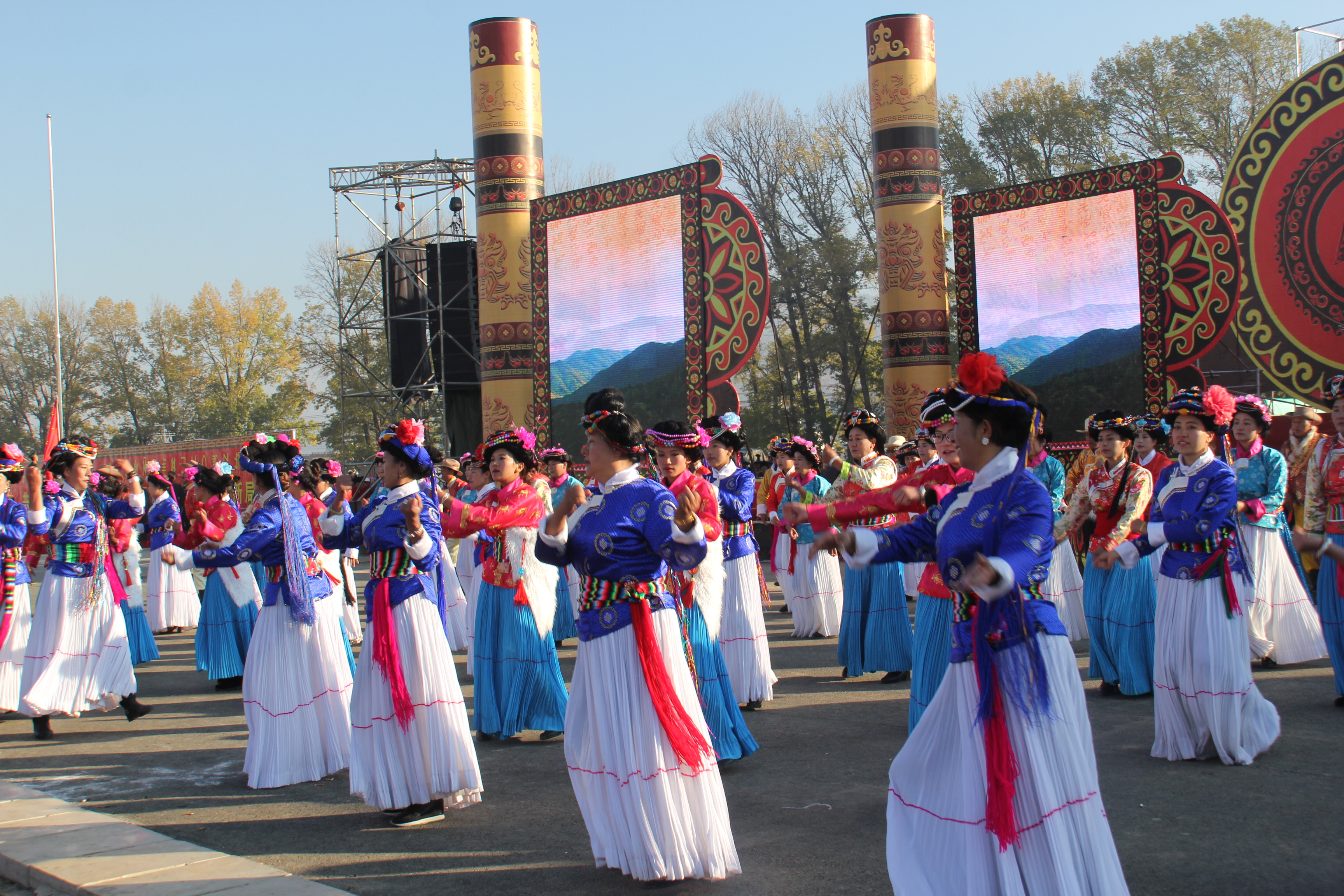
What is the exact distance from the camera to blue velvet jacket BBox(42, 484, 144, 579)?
716 cm

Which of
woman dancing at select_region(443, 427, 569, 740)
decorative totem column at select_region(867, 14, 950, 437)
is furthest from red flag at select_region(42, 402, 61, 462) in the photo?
decorative totem column at select_region(867, 14, 950, 437)

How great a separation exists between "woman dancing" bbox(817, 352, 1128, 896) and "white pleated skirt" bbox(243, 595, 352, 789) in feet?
11.7

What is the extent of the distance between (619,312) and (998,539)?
13.5m

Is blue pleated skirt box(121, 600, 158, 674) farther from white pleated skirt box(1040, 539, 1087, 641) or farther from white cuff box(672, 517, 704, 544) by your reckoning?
white pleated skirt box(1040, 539, 1087, 641)

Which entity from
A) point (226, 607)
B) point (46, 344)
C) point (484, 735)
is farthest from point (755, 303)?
point (46, 344)

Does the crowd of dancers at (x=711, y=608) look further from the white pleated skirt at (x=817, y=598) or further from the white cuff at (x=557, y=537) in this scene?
the white pleated skirt at (x=817, y=598)

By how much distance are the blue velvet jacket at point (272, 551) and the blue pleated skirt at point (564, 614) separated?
444cm

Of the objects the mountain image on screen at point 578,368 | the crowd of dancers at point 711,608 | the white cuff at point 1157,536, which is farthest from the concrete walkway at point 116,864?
the mountain image on screen at point 578,368

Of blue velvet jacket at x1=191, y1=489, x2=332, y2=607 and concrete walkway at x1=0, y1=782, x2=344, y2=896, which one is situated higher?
blue velvet jacket at x1=191, y1=489, x2=332, y2=607

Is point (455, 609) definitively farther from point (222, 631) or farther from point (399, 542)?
point (399, 542)

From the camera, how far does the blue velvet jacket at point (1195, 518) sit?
5398 millimetres

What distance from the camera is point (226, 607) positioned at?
909cm

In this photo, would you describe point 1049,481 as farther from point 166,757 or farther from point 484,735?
point 166,757

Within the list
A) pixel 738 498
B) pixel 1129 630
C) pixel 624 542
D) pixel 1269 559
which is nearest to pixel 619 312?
pixel 738 498
